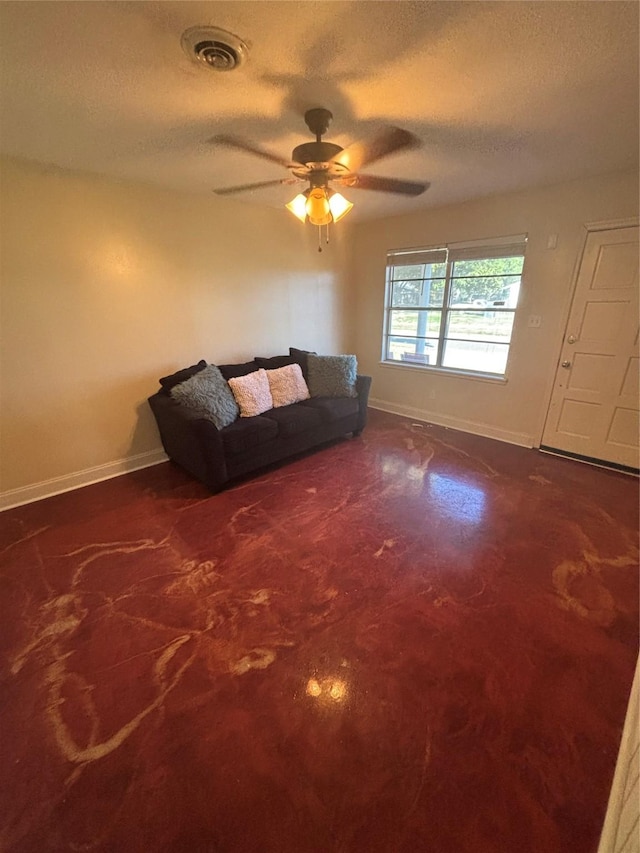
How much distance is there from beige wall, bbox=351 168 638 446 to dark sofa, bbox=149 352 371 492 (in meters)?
1.19

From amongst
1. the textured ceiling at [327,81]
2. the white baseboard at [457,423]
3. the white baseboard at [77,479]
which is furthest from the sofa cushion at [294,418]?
the textured ceiling at [327,81]

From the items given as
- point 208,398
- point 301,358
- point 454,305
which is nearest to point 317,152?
point 208,398

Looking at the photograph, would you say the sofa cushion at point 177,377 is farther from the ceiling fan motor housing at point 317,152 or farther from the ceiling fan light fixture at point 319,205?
the ceiling fan motor housing at point 317,152

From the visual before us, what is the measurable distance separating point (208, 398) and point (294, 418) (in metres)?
0.78

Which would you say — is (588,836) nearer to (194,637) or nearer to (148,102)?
(194,637)

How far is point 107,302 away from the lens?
282 centimetres

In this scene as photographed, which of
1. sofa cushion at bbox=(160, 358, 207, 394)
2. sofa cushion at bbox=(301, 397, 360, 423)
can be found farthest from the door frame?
sofa cushion at bbox=(160, 358, 207, 394)

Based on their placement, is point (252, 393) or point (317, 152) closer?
point (317, 152)

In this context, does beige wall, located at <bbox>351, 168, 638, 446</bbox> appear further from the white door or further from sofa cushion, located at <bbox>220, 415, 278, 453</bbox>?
sofa cushion, located at <bbox>220, 415, 278, 453</bbox>

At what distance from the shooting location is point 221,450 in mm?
2709

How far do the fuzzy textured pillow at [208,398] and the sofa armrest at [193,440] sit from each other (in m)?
0.08

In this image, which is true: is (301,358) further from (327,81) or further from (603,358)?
(603,358)

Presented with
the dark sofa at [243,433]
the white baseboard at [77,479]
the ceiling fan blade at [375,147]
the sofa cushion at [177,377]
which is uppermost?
the ceiling fan blade at [375,147]

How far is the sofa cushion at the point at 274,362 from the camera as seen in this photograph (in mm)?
3682
